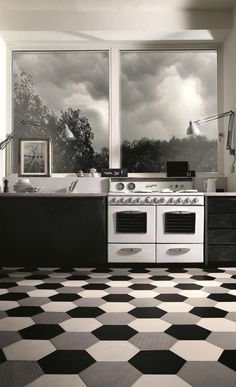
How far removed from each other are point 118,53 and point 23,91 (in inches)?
49.5

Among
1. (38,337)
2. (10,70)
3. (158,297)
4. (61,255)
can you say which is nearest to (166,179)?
(61,255)

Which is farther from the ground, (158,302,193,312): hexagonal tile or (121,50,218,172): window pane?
(121,50,218,172): window pane

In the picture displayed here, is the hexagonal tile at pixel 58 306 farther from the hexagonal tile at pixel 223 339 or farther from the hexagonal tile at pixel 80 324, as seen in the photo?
the hexagonal tile at pixel 223 339

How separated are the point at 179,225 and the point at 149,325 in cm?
183

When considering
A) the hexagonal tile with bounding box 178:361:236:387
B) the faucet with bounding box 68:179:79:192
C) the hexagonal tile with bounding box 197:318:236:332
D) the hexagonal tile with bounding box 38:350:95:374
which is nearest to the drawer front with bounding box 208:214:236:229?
the faucet with bounding box 68:179:79:192

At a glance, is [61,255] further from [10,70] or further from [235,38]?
[235,38]

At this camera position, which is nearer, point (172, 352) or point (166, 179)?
point (172, 352)

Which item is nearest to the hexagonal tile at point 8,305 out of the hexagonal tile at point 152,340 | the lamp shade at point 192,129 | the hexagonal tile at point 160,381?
the hexagonal tile at point 152,340

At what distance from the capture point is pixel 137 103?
16.2 feet

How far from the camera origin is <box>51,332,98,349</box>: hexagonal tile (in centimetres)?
203

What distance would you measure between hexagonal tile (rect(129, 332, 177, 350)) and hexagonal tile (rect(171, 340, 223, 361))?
0.16ft

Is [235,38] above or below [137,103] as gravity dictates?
above

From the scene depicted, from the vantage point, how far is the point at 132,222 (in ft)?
13.4

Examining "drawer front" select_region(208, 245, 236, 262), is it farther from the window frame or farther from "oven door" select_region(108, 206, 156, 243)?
the window frame
